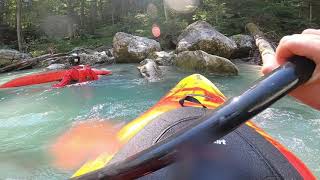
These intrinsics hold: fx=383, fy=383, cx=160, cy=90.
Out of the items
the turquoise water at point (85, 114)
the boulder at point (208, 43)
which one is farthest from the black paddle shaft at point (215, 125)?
the boulder at point (208, 43)

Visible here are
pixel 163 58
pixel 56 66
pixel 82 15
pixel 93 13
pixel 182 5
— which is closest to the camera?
pixel 163 58

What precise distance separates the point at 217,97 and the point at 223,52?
30.1 ft

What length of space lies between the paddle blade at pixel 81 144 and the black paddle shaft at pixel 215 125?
3.31 m

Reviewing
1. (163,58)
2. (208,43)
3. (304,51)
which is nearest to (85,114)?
(163,58)

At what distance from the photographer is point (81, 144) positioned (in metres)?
4.82

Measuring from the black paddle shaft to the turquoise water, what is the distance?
2.77 m

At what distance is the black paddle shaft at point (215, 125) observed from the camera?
566 mm

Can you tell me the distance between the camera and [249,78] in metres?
8.77

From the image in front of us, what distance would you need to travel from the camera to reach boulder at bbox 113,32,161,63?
42.4ft

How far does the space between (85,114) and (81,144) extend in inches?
60.5

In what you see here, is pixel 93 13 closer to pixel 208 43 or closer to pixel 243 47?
pixel 243 47

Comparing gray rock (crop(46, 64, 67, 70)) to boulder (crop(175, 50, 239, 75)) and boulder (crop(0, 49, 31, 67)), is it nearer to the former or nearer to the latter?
boulder (crop(0, 49, 31, 67))

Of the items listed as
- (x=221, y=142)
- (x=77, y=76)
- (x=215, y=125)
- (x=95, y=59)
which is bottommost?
(x=95, y=59)

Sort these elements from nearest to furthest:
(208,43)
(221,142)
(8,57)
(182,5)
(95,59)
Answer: (221,142)
(208,43)
(95,59)
(8,57)
(182,5)
